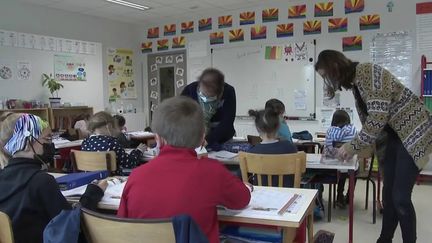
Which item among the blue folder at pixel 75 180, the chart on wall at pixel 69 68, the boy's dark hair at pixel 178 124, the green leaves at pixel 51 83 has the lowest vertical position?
the blue folder at pixel 75 180

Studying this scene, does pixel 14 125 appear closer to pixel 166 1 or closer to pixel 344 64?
pixel 344 64

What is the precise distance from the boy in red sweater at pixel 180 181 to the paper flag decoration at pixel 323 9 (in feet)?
16.9

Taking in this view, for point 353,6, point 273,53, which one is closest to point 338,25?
point 353,6

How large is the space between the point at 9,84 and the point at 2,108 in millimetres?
450

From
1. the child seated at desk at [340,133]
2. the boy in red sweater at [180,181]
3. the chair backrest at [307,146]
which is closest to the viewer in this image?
the boy in red sweater at [180,181]

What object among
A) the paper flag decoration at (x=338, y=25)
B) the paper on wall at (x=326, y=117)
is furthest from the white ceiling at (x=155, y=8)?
the paper on wall at (x=326, y=117)

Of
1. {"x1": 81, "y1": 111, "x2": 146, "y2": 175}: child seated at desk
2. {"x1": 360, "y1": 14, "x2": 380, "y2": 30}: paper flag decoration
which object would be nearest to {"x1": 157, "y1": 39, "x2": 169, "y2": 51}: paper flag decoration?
{"x1": 360, "y1": 14, "x2": 380, "y2": 30}: paper flag decoration

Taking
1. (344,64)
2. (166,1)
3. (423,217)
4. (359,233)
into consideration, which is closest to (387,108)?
(344,64)

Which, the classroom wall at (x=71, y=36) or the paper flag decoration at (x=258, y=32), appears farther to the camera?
the paper flag decoration at (x=258, y=32)

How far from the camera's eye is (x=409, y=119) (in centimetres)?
218

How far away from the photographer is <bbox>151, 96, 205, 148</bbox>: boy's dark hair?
1326 millimetres

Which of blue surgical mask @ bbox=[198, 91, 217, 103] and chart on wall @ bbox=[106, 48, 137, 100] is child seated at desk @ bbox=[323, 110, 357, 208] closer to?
blue surgical mask @ bbox=[198, 91, 217, 103]

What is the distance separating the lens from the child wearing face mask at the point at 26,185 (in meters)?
1.47

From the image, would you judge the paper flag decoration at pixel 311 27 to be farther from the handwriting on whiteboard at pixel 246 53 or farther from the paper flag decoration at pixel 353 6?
the handwriting on whiteboard at pixel 246 53
